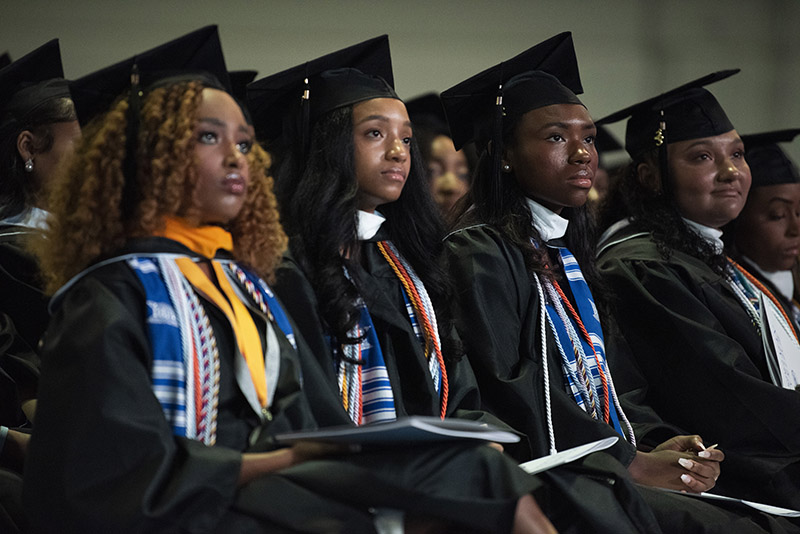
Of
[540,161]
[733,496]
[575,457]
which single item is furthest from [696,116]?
[575,457]

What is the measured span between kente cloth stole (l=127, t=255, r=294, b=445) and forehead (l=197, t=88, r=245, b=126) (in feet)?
1.25

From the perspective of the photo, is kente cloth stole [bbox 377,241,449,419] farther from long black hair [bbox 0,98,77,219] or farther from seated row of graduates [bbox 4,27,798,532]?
long black hair [bbox 0,98,77,219]

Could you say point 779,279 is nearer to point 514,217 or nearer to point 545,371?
point 514,217

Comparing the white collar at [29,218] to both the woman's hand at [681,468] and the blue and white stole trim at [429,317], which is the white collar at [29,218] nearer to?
the blue and white stole trim at [429,317]

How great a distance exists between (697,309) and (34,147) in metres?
2.43

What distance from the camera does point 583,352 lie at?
3.19 m

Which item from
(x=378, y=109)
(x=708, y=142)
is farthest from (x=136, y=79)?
(x=708, y=142)

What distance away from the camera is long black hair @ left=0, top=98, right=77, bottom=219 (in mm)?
3238

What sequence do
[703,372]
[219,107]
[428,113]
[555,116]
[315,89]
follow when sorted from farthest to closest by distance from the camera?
[428,113]
[703,372]
[555,116]
[315,89]
[219,107]

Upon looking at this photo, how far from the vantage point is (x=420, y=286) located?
298cm

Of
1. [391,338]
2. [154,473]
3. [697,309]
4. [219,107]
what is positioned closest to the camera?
[154,473]

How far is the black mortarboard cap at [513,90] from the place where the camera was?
3412mm

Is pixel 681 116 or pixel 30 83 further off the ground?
pixel 30 83

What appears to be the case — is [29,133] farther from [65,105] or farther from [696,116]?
[696,116]
